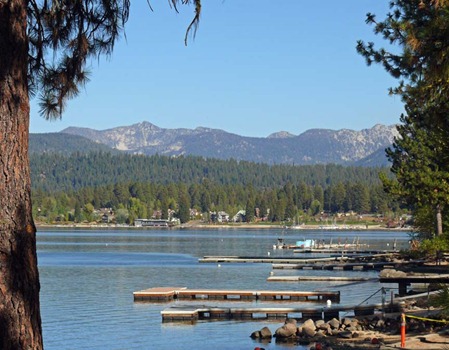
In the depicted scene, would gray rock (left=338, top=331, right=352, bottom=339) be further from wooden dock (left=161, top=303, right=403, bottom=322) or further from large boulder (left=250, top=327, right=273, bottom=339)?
wooden dock (left=161, top=303, right=403, bottom=322)

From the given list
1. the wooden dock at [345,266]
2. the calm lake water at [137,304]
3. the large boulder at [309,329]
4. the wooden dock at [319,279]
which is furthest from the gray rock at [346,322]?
the wooden dock at [345,266]

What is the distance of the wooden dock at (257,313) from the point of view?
33156 millimetres

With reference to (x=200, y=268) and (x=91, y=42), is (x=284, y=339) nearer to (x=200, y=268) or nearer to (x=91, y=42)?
(x=91, y=42)

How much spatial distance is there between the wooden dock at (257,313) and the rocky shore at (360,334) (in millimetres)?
2799

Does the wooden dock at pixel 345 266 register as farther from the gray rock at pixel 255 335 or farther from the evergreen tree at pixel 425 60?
the gray rock at pixel 255 335

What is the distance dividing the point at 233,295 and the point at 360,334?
1669cm

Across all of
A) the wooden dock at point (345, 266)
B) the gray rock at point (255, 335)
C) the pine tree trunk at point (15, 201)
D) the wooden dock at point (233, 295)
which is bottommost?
the gray rock at point (255, 335)

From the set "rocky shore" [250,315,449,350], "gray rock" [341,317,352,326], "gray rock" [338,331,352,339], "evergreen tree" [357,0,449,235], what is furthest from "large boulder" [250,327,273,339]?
"evergreen tree" [357,0,449,235]

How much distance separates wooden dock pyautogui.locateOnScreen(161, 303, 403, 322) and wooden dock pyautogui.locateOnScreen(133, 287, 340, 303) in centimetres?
544

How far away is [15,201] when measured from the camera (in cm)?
764

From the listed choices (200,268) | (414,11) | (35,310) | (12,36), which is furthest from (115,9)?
(200,268)

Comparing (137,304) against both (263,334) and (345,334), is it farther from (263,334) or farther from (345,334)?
(345,334)

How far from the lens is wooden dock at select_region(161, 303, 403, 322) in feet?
109

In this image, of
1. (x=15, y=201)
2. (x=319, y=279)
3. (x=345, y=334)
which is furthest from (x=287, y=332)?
(x=319, y=279)
